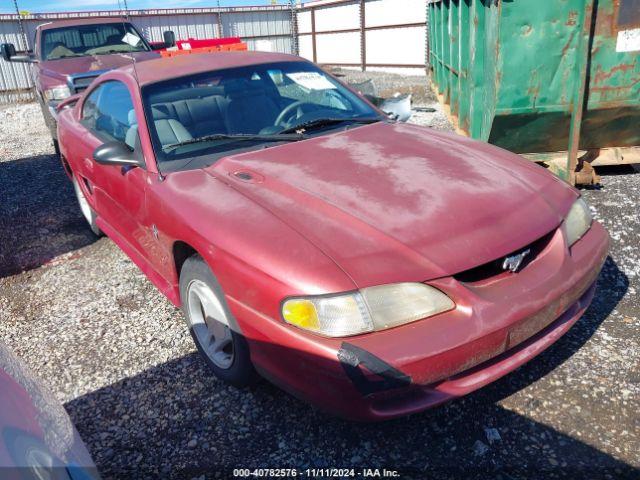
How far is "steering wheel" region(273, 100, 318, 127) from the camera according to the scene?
10.5 feet

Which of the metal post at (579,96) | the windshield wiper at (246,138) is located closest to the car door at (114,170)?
the windshield wiper at (246,138)

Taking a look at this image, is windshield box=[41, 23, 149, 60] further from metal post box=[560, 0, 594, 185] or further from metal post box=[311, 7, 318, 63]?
metal post box=[311, 7, 318, 63]

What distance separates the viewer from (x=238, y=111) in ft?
10.5

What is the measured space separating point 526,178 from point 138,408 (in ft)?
7.31

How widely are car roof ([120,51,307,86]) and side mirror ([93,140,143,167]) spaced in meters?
0.47

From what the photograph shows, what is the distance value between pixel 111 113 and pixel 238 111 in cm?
110

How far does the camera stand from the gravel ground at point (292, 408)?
2.16 metres

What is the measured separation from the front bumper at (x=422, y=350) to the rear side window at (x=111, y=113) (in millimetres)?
Answer: 1676

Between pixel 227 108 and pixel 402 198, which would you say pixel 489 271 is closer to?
pixel 402 198

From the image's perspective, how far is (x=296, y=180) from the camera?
254 centimetres

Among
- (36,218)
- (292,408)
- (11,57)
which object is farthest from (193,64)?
(11,57)

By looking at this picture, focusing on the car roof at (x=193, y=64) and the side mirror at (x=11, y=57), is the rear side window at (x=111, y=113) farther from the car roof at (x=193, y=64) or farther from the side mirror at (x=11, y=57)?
the side mirror at (x=11, y=57)

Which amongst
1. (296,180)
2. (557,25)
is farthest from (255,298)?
(557,25)

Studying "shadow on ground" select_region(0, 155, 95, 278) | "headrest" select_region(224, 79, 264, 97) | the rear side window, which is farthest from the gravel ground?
"headrest" select_region(224, 79, 264, 97)
